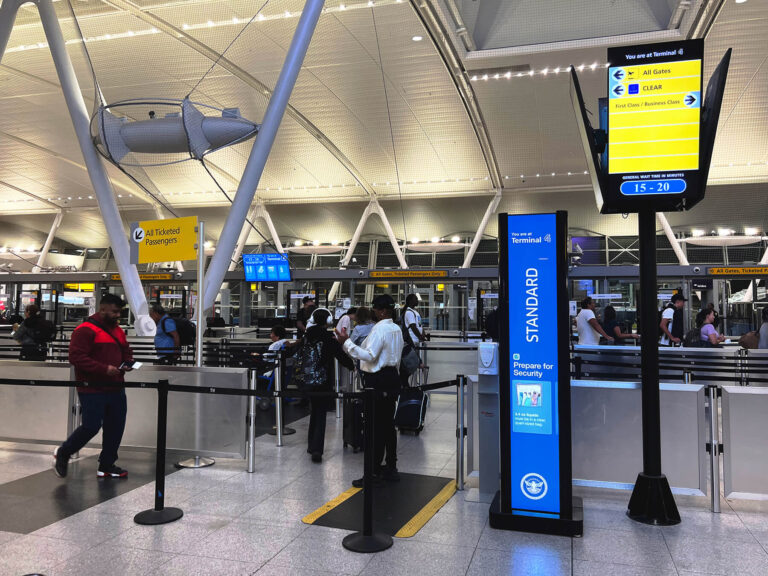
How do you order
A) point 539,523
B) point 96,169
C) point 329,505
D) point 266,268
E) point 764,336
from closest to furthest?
point 539,523, point 329,505, point 764,336, point 96,169, point 266,268

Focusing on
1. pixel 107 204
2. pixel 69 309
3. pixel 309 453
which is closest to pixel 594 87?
pixel 107 204

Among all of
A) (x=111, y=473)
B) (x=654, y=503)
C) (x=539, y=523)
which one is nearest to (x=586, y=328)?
(x=654, y=503)

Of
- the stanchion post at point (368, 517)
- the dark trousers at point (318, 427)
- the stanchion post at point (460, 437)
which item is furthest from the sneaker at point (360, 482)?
the stanchion post at point (368, 517)

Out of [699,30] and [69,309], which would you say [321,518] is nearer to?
[699,30]

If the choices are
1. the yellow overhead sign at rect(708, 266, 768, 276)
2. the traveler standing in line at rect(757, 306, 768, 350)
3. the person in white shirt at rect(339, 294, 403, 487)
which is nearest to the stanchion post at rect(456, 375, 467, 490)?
the person in white shirt at rect(339, 294, 403, 487)

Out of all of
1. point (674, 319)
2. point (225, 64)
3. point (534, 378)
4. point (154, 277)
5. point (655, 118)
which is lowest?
point (534, 378)

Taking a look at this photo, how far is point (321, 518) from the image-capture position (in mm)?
4621

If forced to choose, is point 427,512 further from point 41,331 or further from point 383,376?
point 41,331

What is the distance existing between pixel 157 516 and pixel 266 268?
57.5 feet

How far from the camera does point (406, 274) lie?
20469 millimetres

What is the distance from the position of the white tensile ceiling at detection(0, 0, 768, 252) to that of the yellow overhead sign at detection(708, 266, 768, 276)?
17.6 ft

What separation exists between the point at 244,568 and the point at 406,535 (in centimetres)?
119

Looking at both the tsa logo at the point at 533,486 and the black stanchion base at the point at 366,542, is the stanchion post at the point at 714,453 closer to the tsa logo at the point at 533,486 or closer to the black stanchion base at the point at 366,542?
the tsa logo at the point at 533,486

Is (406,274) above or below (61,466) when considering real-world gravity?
above
